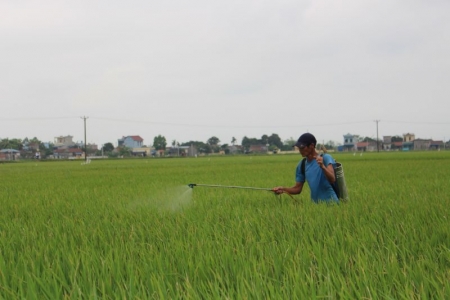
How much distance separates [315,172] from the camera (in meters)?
4.88

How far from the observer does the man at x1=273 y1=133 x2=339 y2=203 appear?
15.2ft

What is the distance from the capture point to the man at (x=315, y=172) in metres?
4.63

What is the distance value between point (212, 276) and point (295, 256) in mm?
432

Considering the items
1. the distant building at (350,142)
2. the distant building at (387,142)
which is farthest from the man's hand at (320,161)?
the distant building at (387,142)

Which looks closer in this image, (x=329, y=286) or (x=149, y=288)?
(x=329, y=286)

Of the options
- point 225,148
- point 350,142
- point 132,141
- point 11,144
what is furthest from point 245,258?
point 132,141

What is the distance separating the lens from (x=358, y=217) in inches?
160

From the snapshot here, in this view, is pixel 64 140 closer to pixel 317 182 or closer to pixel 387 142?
pixel 387 142

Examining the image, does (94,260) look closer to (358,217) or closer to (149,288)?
(149,288)

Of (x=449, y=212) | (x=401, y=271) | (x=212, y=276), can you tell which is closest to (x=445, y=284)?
(x=401, y=271)

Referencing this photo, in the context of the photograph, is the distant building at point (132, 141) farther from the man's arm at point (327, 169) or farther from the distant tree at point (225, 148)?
the man's arm at point (327, 169)

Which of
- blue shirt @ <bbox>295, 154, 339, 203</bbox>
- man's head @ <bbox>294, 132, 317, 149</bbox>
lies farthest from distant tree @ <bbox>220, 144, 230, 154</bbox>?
man's head @ <bbox>294, 132, 317, 149</bbox>

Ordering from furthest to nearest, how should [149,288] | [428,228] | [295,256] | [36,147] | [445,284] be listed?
[36,147] < [428,228] < [295,256] < [149,288] < [445,284]

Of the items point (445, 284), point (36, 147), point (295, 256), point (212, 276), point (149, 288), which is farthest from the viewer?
point (36, 147)
